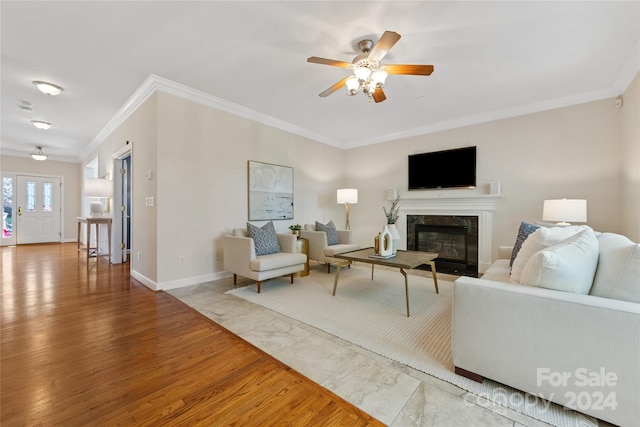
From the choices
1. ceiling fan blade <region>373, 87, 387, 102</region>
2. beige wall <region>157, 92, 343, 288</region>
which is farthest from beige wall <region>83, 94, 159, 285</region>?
ceiling fan blade <region>373, 87, 387, 102</region>

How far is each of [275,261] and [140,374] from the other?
179 centimetres

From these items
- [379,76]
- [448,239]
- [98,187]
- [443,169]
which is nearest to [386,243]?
[379,76]

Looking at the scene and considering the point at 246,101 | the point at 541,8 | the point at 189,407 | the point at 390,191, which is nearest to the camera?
the point at 189,407

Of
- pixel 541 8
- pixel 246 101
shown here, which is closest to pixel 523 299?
pixel 541 8

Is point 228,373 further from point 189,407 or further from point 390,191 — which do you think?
point 390,191

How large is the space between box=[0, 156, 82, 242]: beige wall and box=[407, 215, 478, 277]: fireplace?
31.9ft

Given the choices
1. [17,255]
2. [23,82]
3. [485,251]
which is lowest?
[17,255]

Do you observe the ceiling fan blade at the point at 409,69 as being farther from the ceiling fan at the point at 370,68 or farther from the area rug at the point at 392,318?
the area rug at the point at 392,318

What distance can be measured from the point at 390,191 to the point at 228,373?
4418 mm

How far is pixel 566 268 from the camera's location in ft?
4.45

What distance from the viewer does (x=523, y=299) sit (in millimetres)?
1343

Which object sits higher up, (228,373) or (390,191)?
(390,191)

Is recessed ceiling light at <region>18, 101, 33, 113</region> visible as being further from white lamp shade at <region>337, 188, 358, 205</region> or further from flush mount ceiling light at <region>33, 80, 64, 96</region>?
white lamp shade at <region>337, 188, 358, 205</region>

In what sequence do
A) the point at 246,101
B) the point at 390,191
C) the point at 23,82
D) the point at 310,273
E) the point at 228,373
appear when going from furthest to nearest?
the point at 390,191 → the point at 310,273 → the point at 246,101 → the point at 23,82 → the point at 228,373
